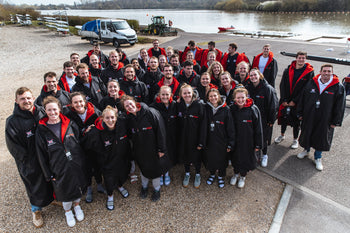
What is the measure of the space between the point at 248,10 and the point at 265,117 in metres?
88.4

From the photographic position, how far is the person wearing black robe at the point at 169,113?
3688 millimetres

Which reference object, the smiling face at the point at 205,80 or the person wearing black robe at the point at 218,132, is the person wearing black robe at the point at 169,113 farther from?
the smiling face at the point at 205,80

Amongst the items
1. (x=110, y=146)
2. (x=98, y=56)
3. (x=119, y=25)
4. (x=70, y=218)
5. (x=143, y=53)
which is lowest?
(x=70, y=218)

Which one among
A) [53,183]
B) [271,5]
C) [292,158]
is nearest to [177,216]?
[53,183]

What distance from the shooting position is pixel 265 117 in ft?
14.3

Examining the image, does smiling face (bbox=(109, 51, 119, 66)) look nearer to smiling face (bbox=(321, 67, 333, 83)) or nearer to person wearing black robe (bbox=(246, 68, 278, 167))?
person wearing black robe (bbox=(246, 68, 278, 167))

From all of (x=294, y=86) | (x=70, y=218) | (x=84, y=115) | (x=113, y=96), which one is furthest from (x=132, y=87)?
(x=294, y=86)

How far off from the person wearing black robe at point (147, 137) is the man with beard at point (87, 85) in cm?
142

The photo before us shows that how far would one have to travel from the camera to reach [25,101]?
3.05 m

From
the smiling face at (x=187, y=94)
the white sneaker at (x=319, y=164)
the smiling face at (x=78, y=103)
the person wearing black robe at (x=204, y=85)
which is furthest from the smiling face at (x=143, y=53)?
the white sneaker at (x=319, y=164)

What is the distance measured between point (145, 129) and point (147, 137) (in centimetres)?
14

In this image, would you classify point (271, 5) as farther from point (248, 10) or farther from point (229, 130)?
point (229, 130)

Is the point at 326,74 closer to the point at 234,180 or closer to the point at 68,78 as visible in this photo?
the point at 234,180

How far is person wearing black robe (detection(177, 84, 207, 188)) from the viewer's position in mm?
3721
